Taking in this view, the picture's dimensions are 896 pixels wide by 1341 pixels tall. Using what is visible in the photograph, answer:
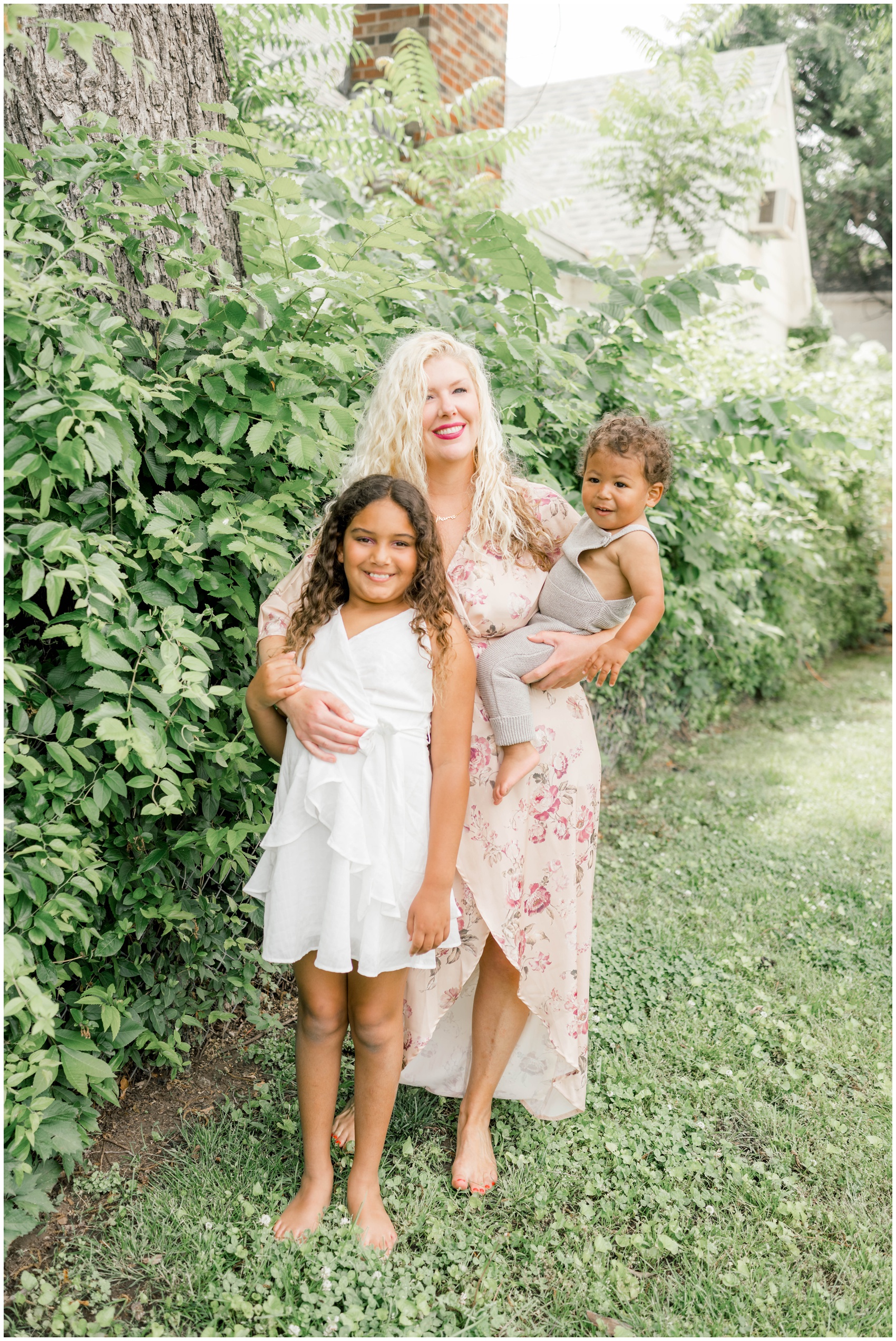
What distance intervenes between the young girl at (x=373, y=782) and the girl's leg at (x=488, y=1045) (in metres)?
0.43

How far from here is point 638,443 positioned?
7.06ft

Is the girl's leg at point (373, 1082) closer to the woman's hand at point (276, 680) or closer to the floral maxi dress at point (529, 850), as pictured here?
the floral maxi dress at point (529, 850)

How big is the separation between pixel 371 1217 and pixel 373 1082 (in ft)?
1.00

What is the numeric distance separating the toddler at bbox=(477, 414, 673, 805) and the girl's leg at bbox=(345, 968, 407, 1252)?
0.51 meters

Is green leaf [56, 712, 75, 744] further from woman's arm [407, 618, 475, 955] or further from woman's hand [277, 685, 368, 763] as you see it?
woman's arm [407, 618, 475, 955]

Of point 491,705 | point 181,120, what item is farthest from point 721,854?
point 181,120

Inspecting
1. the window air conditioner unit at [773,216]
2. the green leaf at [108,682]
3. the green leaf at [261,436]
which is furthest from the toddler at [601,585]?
the window air conditioner unit at [773,216]

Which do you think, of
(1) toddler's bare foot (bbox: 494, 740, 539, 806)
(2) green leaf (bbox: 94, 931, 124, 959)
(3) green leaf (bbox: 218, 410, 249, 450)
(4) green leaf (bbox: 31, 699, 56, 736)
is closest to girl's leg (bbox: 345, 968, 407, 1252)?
(1) toddler's bare foot (bbox: 494, 740, 539, 806)

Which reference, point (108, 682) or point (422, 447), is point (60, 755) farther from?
point (422, 447)

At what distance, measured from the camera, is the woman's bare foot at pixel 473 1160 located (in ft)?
7.52

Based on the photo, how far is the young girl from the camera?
6.23 feet

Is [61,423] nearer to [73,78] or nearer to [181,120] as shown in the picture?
[73,78]

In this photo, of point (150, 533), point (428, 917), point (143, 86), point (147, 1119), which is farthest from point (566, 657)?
point (143, 86)

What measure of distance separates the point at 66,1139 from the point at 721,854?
330 centimetres
